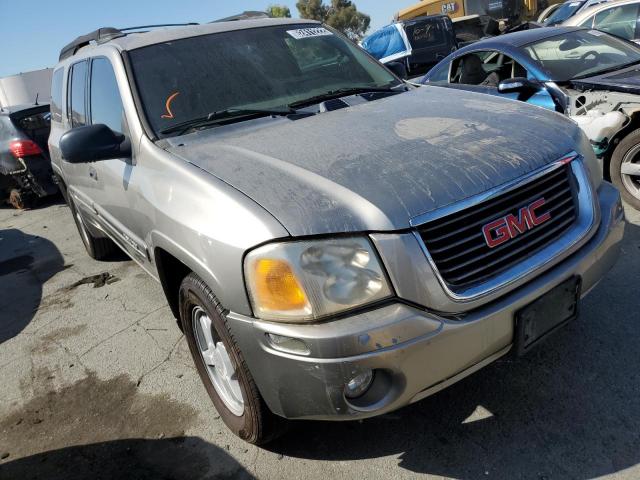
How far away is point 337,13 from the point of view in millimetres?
60000

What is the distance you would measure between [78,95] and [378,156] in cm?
279

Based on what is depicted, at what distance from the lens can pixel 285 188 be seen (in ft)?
6.51

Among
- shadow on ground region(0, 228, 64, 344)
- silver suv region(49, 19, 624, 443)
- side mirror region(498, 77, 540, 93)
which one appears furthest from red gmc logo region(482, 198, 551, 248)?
shadow on ground region(0, 228, 64, 344)

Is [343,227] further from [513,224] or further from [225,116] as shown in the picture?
A: [225,116]

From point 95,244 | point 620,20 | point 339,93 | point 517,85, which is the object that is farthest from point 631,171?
point 620,20

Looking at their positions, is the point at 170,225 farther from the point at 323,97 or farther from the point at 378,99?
the point at 378,99

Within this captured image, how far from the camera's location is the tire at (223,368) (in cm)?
208

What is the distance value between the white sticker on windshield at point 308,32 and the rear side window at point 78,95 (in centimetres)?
151

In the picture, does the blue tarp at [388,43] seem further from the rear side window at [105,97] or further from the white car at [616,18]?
the rear side window at [105,97]

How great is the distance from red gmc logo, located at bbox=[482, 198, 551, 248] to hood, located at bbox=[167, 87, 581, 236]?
0.14 meters

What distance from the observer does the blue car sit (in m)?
4.29

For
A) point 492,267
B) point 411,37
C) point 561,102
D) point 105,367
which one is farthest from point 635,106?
point 411,37

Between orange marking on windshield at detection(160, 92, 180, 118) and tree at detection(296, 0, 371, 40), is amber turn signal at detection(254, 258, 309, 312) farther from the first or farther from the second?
tree at detection(296, 0, 371, 40)

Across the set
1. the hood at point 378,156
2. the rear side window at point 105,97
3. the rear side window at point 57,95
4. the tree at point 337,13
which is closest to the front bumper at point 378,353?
the hood at point 378,156
